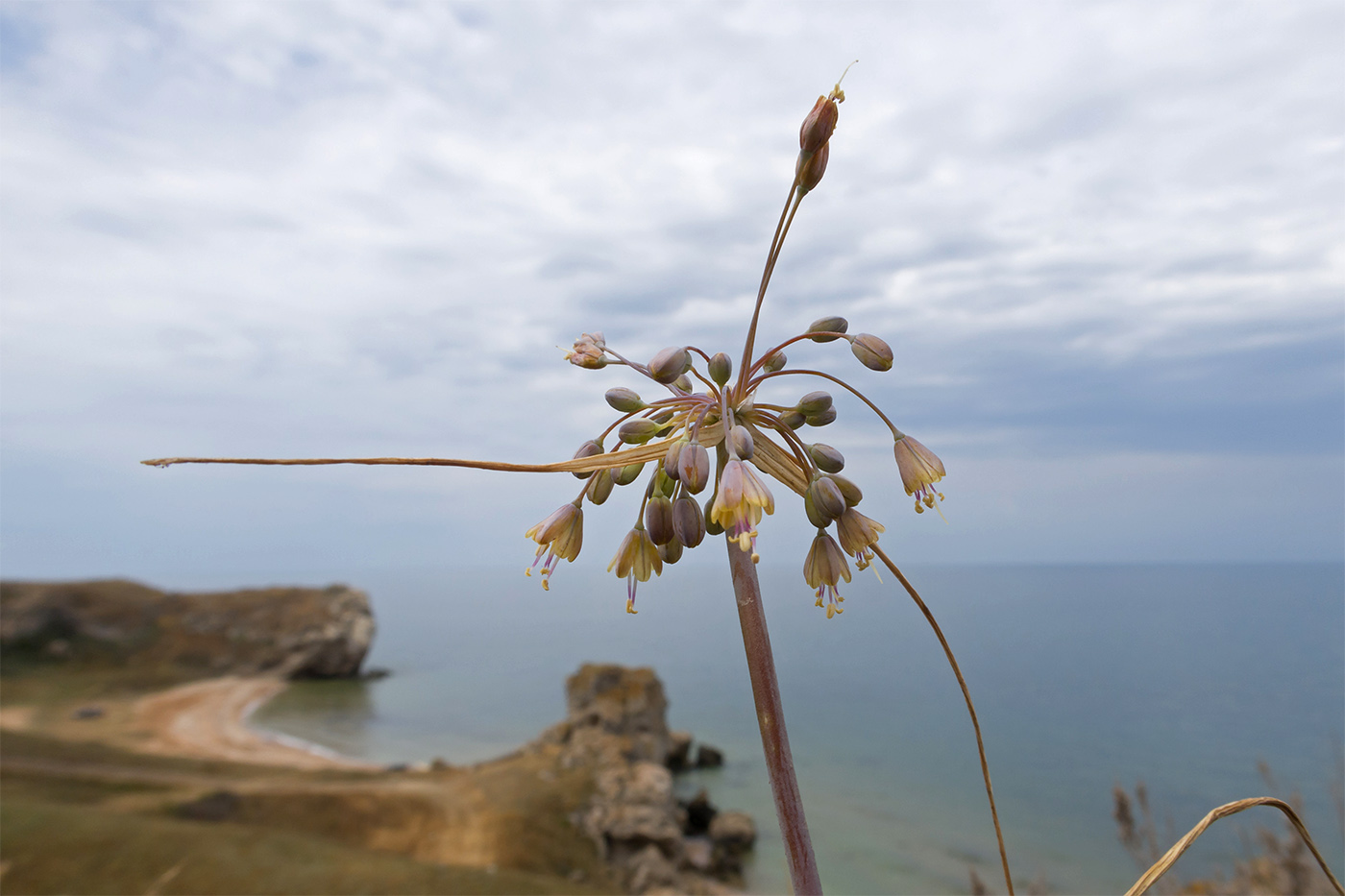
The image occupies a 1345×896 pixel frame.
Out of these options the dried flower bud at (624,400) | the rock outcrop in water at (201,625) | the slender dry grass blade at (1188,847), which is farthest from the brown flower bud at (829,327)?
the rock outcrop in water at (201,625)

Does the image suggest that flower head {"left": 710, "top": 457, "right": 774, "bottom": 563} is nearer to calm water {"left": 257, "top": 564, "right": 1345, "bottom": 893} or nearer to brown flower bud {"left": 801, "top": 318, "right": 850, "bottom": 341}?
brown flower bud {"left": 801, "top": 318, "right": 850, "bottom": 341}

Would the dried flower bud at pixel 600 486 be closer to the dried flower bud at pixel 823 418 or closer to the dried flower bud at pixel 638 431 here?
the dried flower bud at pixel 638 431

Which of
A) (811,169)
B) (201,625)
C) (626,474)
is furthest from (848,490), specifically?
→ (201,625)

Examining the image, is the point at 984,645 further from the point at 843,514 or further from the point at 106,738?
the point at 843,514

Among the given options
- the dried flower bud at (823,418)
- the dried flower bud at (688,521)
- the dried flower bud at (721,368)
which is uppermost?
the dried flower bud at (721,368)

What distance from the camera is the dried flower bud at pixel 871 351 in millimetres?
1541

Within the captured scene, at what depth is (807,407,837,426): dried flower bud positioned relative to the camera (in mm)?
1404

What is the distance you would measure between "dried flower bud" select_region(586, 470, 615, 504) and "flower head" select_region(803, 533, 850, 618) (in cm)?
44

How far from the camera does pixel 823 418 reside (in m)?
1.41

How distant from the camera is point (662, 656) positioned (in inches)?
2889

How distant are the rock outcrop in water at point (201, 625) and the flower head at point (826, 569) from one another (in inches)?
1787

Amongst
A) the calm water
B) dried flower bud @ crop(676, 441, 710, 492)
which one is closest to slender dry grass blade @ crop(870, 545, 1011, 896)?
dried flower bud @ crop(676, 441, 710, 492)

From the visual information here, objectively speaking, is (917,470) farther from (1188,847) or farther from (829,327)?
(1188,847)

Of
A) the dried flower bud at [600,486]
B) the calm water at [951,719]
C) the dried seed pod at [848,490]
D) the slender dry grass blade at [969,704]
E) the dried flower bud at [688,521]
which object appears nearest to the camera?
the slender dry grass blade at [969,704]
